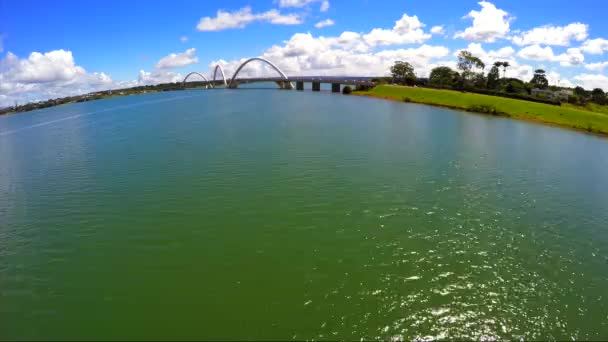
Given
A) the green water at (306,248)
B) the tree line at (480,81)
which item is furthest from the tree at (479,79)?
the green water at (306,248)

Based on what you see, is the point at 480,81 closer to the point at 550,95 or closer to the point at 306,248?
the point at 550,95

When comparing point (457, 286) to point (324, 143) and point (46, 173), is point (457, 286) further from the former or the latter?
point (46, 173)

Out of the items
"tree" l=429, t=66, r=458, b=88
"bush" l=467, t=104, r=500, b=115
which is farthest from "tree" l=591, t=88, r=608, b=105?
"bush" l=467, t=104, r=500, b=115

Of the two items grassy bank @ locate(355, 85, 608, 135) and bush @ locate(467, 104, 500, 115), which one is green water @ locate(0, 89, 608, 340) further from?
bush @ locate(467, 104, 500, 115)

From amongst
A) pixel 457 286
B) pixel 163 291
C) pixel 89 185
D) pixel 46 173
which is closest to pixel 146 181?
pixel 89 185

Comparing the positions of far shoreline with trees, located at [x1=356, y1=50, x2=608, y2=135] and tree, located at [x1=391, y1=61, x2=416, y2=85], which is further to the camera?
tree, located at [x1=391, y1=61, x2=416, y2=85]

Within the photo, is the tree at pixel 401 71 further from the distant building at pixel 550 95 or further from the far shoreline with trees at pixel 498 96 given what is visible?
the distant building at pixel 550 95

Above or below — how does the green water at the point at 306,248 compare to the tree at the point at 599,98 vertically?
below
